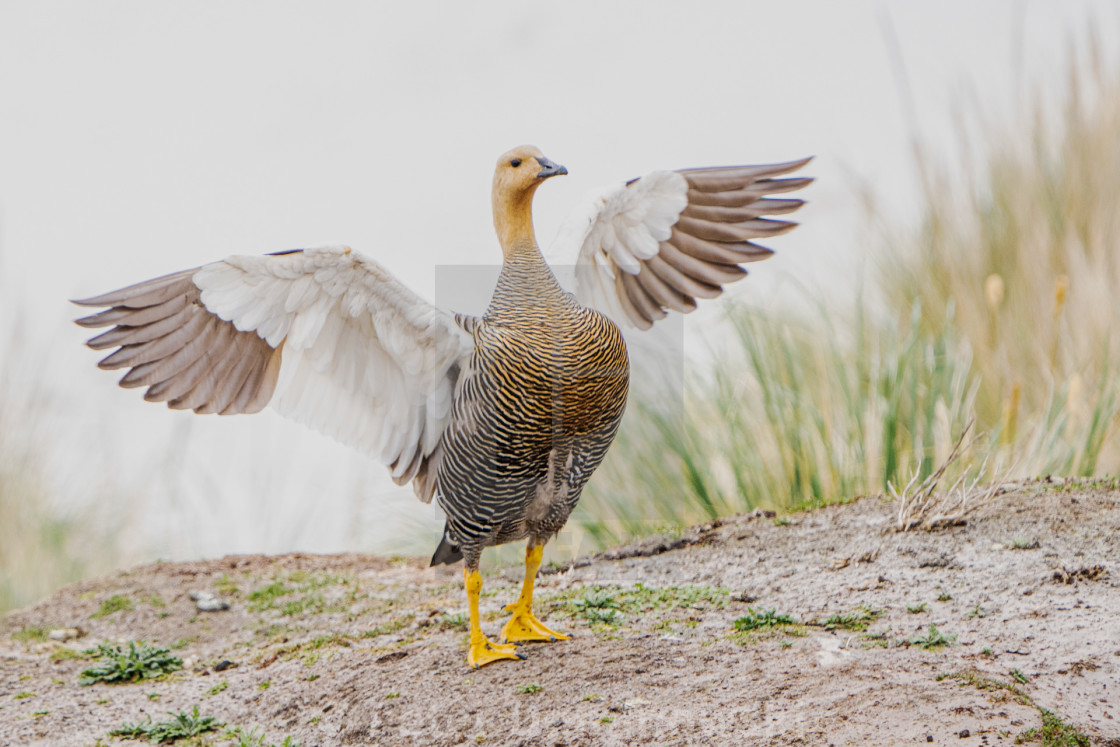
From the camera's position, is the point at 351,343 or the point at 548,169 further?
the point at 351,343

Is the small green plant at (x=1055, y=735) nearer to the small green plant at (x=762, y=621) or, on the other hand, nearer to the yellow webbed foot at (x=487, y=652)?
the small green plant at (x=762, y=621)

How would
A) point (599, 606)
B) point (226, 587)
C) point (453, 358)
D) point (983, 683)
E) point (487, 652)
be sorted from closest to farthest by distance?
point (983, 683) < point (487, 652) < point (453, 358) < point (599, 606) < point (226, 587)

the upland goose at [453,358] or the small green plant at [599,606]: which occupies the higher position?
the upland goose at [453,358]

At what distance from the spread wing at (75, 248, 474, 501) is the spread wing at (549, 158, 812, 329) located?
2.81 ft

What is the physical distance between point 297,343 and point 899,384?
119 inches

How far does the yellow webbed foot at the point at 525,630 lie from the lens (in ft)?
12.2

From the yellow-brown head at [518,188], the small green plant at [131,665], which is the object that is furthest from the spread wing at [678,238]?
the small green plant at [131,665]

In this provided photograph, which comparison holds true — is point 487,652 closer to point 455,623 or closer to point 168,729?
point 455,623

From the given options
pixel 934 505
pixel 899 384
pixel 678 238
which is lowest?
pixel 934 505

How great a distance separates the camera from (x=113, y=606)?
5449 mm

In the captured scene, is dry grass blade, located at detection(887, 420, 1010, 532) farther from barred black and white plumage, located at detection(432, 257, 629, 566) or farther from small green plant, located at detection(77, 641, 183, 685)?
small green plant, located at detection(77, 641, 183, 685)

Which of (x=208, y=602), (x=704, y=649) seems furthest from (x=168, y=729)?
(x=208, y=602)

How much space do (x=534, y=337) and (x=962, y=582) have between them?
189cm

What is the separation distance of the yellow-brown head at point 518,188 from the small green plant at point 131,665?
7.57 feet
